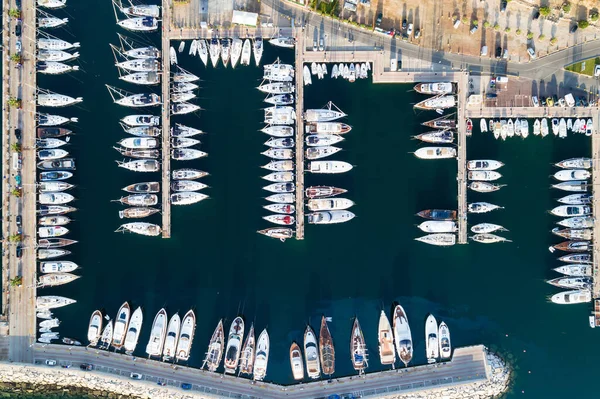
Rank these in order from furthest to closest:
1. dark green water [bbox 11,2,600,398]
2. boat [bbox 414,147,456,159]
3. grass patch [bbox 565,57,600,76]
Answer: dark green water [bbox 11,2,600,398] → boat [bbox 414,147,456,159] → grass patch [bbox 565,57,600,76]

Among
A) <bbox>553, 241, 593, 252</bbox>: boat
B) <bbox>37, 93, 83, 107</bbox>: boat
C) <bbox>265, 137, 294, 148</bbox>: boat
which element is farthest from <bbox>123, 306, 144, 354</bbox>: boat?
<bbox>553, 241, 593, 252</bbox>: boat

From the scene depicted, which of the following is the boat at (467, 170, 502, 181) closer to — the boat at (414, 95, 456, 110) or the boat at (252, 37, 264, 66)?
the boat at (414, 95, 456, 110)

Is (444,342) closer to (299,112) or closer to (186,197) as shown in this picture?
(299,112)

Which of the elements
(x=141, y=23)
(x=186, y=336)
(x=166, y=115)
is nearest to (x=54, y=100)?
(x=166, y=115)

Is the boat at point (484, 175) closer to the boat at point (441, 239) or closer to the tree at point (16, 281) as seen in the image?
the boat at point (441, 239)

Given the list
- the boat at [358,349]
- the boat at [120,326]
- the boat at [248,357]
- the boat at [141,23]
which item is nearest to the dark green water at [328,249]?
the boat at [358,349]

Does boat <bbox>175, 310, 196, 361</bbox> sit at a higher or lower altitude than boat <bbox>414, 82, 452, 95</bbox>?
Answer: lower
